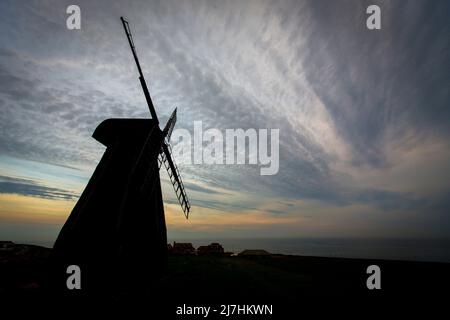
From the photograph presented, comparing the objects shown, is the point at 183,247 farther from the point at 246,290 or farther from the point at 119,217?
the point at 119,217

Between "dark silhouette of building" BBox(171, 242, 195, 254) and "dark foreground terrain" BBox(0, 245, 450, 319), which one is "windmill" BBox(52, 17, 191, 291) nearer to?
"dark foreground terrain" BBox(0, 245, 450, 319)

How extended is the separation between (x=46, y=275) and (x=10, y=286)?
3.44 meters

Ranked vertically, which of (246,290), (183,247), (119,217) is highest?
(119,217)

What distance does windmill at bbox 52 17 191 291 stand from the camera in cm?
920

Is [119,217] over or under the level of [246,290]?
over

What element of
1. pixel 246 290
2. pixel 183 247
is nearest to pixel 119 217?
pixel 246 290

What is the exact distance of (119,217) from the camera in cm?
975

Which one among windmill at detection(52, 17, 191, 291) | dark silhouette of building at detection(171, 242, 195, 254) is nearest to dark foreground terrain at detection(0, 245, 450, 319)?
windmill at detection(52, 17, 191, 291)

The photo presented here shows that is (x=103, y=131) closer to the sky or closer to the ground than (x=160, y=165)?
closer to the sky
